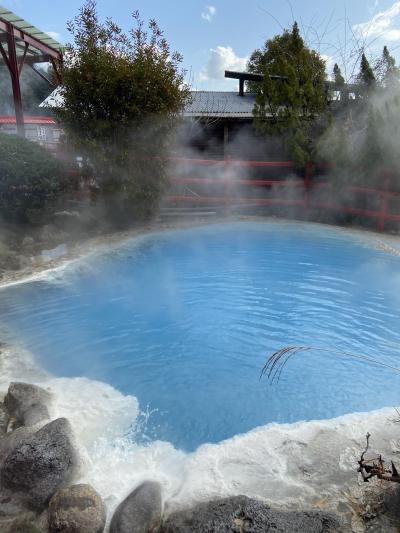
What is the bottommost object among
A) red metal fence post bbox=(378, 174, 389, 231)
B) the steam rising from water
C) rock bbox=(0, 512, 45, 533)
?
rock bbox=(0, 512, 45, 533)

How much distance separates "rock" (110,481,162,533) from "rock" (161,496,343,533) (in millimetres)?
86

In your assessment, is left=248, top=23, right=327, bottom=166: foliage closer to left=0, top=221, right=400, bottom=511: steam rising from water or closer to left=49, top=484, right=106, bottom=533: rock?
left=0, top=221, right=400, bottom=511: steam rising from water

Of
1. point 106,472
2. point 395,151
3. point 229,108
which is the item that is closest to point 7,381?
point 106,472

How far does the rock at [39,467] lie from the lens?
2697 millimetres

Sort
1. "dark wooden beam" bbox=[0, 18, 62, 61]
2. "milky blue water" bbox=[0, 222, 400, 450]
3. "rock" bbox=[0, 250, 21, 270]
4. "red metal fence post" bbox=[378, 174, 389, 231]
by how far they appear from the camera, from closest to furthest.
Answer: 1. "milky blue water" bbox=[0, 222, 400, 450]
2. "rock" bbox=[0, 250, 21, 270]
3. "red metal fence post" bbox=[378, 174, 389, 231]
4. "dark wooden beam" bbox=[0, 18, 62, 61]

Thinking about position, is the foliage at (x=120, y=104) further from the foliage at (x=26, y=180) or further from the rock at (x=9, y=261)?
the rock at (x=9, y=261)

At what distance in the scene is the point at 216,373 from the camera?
4.16 m

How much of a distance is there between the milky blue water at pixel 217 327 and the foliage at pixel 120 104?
1.66 metres

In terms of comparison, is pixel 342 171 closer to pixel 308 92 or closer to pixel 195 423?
pixel 308 92

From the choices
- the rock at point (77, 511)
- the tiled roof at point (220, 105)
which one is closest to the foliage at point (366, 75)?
the tiled roof at point (220, 105)

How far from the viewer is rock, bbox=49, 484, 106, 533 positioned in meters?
2.44

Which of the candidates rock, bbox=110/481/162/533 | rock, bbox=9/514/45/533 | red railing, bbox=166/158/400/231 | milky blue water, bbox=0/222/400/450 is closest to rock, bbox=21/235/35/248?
milky blue water, bbox=0/222/400/450

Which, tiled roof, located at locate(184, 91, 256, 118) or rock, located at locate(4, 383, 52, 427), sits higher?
tiled roof, located at locate(184, 91, 256, 118)

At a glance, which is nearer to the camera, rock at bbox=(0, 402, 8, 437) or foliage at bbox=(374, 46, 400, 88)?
rock at bbox=(0, 402, 8, 437)
